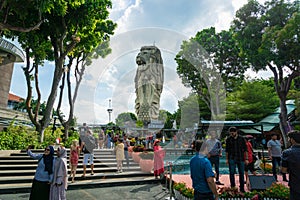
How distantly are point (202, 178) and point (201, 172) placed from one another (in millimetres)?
88

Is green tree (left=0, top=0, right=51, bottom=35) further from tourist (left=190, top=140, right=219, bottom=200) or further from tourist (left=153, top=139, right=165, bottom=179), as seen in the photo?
tourist (left=190, top=140, right=219, bottom=200)

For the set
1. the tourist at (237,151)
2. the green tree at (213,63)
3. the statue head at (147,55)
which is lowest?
the tourist at (237,151)

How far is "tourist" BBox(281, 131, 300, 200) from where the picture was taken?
10.3ft

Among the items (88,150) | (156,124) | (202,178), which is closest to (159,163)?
(88,150)

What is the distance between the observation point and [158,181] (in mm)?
8055

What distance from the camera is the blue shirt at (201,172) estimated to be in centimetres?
331

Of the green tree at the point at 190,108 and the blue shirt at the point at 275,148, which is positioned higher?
the green tree at the point at 190,108

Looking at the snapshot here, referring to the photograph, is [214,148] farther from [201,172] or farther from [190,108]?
[190,108]

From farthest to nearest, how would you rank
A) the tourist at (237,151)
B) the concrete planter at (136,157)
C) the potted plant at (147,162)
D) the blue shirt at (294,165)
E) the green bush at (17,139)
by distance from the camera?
1. the green bush at (17,139)
2. the concrete planter at (136,157)
3. the potted plant at (147,162)
4. the tourist at (237,151)
5. the blue shirt at (294,165)

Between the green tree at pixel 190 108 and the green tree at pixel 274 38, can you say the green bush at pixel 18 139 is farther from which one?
the green tree at pixel 190 108

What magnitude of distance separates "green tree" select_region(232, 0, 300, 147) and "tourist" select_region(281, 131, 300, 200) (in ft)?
45.3

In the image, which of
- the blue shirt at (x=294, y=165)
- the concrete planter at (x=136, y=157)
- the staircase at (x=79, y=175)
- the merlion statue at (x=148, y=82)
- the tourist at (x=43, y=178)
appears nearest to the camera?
the blue shirt at (x=294, y=165)

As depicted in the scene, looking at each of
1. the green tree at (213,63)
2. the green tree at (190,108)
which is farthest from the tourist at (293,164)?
the green tree at (190,108)

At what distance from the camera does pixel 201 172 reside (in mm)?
3383
